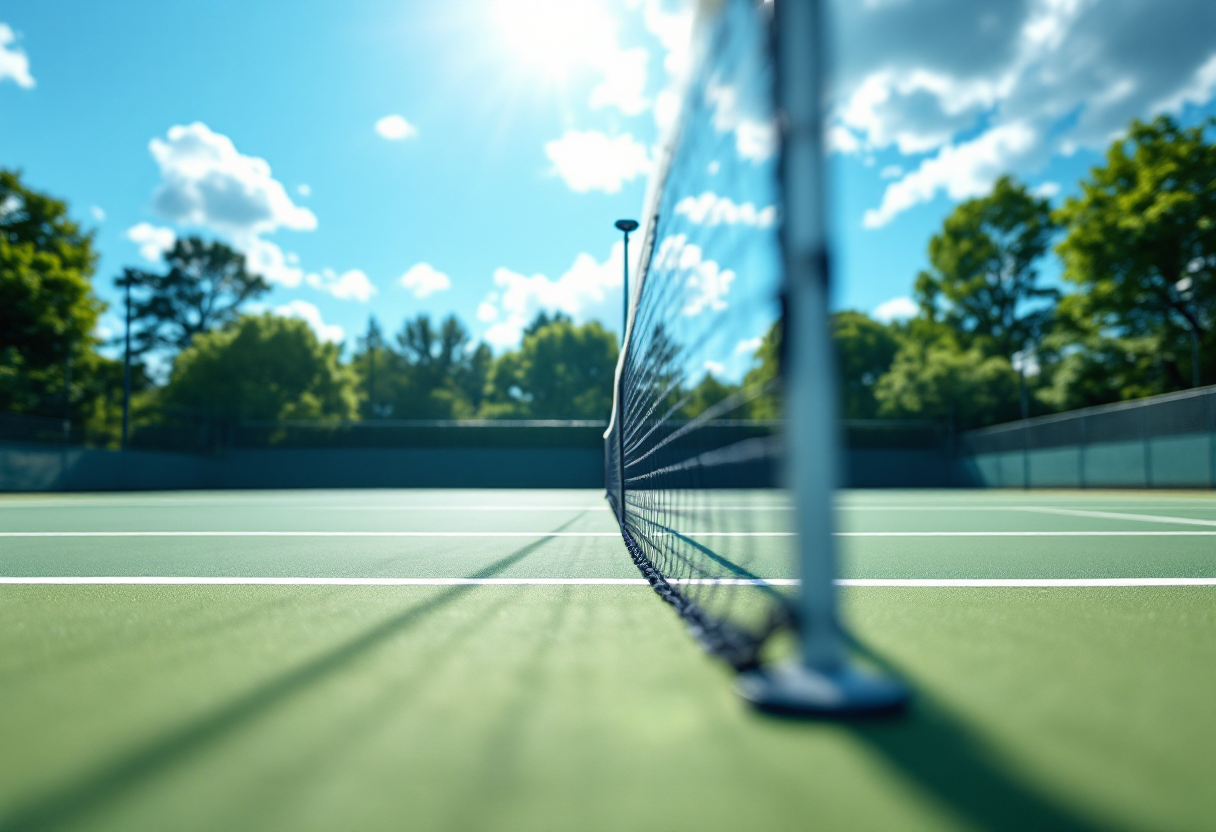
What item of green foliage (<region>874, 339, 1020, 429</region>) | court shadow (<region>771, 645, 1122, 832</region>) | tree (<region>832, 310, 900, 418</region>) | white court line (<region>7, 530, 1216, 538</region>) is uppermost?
tree (<region>832, 310, 900, 418</region>)

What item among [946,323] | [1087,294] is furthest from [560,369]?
[1087,294]

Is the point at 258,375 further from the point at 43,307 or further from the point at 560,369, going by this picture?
the point at 560,369

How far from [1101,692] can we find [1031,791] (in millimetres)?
649

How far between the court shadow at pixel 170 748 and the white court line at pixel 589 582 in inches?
42.2

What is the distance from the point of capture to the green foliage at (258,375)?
3016 cm

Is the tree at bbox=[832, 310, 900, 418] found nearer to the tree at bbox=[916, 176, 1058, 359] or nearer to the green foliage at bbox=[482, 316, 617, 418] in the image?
the tree at bbox=[916, 176, 1058, 359]

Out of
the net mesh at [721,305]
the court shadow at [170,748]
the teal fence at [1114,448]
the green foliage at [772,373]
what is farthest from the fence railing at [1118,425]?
the court shadow at [170,748]

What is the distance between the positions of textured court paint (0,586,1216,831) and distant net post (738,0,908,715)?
79mm

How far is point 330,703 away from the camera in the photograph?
61.1 inches

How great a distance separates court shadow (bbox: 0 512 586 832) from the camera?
3.56 ft

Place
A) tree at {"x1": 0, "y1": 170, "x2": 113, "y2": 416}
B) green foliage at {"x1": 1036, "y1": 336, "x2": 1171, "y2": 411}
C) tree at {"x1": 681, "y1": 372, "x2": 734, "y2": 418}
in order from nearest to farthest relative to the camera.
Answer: tree at {"x1": 681, "y1": 372, "x2": 734, "y2": 418} < green foliage at {"x1": 1036, "y1": 336, "x2": 1171, "y2": 411} < tree at {"x1": 0, "y1": 170, "x2": 113, "y2": 416}

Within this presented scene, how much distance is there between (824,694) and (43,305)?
32009 mm

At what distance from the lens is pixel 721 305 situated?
2.25 metres

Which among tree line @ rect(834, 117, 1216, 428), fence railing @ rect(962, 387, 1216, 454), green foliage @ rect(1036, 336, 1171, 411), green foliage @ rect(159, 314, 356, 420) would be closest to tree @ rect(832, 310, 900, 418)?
tree line @ rect(834, 117, 1216, 428)
